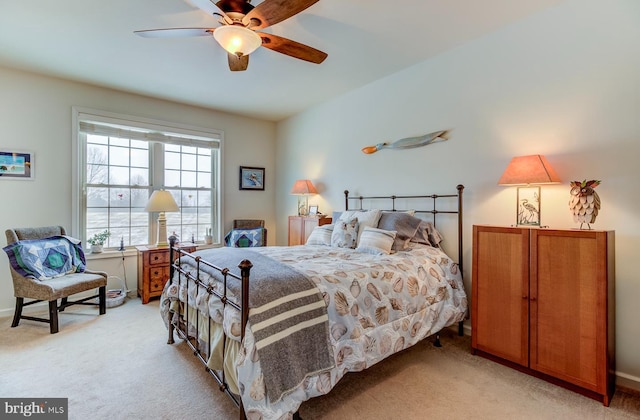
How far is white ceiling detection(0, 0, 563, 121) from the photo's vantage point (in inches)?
91.0

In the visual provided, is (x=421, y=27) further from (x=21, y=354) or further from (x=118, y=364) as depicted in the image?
(x=21, y=354)

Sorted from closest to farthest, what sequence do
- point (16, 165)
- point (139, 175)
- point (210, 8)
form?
point (210, 8) → point (16, 165) → point (139, 175)

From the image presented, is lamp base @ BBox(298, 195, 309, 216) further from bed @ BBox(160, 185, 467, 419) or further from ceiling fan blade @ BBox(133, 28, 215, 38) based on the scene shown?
ceiling fan blade @ BBox(133, 28, 215, 38)

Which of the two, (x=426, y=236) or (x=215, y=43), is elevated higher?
(x=215, y=43)

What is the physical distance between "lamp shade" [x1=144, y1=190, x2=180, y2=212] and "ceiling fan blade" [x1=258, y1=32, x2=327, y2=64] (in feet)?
8.36

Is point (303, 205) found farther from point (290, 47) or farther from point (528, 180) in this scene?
point (528, 180)

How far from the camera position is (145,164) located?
14.1 ft

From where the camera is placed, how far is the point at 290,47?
222 centimetres

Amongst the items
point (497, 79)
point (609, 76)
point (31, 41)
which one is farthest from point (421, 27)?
point (31, 41)

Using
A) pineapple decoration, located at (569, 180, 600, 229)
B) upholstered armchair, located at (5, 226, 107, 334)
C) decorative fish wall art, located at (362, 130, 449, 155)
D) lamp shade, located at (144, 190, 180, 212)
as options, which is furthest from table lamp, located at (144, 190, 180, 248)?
pineapple decoration, located at (569, 180, 600, 229)

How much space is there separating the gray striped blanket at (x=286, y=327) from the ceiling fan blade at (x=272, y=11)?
155 cm

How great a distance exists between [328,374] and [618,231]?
2.18 meters

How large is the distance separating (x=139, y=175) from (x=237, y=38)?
10.4 feet

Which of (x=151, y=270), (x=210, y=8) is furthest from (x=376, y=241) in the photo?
(x=151, y=270)
